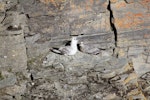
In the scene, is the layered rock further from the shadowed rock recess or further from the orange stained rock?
the orange stained rock

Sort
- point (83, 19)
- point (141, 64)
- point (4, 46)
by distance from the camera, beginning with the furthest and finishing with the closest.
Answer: point (141, 64), point (83, 19), point (4, 46)

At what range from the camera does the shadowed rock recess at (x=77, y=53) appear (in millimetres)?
4648

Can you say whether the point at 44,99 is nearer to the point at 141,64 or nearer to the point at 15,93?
the point at 15,93

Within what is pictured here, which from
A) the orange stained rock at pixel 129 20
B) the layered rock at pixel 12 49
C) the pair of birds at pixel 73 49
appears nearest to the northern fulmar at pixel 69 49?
the pair of birds at pixel 73 49

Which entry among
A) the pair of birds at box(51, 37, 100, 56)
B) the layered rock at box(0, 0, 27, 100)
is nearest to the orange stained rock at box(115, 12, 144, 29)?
the pair of birds at box(51, 37, 100, 56)

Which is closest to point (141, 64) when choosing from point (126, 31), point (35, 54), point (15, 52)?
point (126, 31)

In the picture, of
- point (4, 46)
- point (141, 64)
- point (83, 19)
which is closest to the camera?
point (4, 46)

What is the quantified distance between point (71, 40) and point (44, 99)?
1.22m

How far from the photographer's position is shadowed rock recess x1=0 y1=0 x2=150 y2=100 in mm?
4648

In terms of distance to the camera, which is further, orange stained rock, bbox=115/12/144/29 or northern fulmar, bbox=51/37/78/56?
orange stained rock, bbox=115/12/144/29

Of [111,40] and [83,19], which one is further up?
[83,19]

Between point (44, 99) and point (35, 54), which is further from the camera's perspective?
point (35, 54)


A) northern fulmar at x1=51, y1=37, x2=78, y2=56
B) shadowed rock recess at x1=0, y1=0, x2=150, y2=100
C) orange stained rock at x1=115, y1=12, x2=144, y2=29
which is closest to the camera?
shadowed rock recess at x1=0, y1=0, x2=150, y2=100

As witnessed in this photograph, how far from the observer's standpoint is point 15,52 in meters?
4.88
